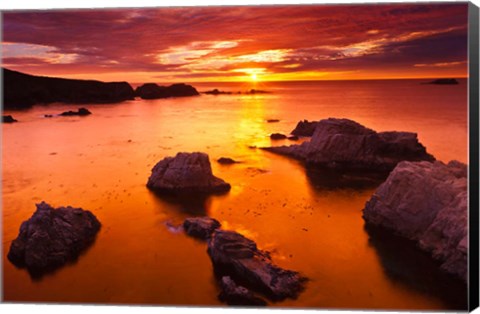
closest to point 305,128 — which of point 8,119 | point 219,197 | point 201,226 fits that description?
point 219,197

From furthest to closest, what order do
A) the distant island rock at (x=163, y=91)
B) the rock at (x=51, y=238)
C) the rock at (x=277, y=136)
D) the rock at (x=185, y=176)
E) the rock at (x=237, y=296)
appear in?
the rock at (x=277, y=136)
the rock at (x=185, y=176)
the distant island rock at (x=163, y=91)
the rock at (x=51, y=238)
the rock at (x=237, y=296)

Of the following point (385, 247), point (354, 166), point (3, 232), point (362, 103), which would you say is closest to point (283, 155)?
point (354, 166)

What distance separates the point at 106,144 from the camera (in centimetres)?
1091

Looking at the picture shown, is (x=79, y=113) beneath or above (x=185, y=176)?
above

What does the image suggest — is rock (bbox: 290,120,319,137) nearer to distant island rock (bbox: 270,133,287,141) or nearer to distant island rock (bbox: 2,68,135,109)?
distant island rock (bbox: 270,133,287,141)

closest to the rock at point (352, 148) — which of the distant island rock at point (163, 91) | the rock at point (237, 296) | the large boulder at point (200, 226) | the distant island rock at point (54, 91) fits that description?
the distant island rock at point (163, 91)

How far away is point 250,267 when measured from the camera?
25.9ft

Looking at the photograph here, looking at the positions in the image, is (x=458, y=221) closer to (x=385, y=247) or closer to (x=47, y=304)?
(x=385, y=247)

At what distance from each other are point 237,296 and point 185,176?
12.8 feet

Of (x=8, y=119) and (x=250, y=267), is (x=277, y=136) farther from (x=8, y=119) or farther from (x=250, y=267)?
(x=8, y=119)

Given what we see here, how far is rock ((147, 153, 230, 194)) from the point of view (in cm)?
1055

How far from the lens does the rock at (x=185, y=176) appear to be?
1055cm

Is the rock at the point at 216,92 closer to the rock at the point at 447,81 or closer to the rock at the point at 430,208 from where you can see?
the rock at the point at 430,208

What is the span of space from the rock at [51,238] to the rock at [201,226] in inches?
67.3
